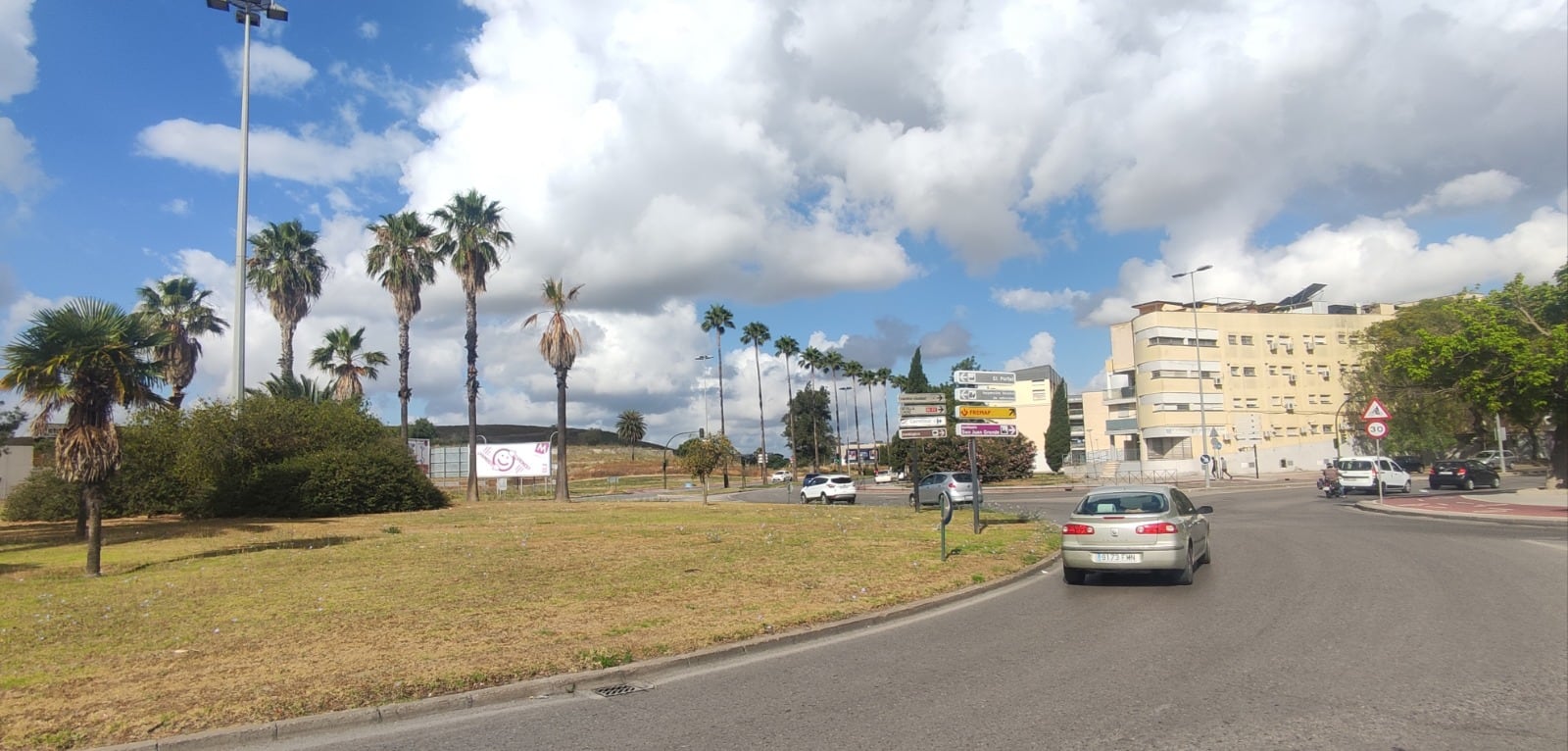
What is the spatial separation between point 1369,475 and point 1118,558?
31.4 meters

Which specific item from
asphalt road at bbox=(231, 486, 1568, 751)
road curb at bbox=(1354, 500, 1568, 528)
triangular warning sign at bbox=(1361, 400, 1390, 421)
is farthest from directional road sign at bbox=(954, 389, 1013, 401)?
triangular warning sign at bbox=(1361, 400, 1390, 421)

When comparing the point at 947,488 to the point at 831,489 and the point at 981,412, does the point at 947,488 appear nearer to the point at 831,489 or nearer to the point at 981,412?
the point at 831,489

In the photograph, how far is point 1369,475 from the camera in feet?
118

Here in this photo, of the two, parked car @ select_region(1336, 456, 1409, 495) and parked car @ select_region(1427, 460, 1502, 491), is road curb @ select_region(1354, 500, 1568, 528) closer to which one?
parked car @ select_region(1336, 456, 1409, 495)

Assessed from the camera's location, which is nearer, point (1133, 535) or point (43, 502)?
point (1133, 535)

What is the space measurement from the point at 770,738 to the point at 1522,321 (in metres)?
36.9

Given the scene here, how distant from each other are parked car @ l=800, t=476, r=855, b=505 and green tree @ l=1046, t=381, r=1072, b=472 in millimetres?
40900

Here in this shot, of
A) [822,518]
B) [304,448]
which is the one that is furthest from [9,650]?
[304,448]

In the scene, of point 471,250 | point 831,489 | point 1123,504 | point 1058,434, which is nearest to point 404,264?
point 471,250

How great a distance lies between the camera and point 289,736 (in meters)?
5.91

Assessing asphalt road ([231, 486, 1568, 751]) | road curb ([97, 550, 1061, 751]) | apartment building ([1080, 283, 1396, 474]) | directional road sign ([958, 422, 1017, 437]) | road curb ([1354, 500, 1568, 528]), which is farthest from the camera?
apartment building ([1080, 283, 1396, 474])

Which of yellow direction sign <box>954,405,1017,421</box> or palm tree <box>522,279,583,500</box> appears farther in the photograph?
palm tree <box>522,279,583,500</box>

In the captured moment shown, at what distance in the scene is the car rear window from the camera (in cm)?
1195

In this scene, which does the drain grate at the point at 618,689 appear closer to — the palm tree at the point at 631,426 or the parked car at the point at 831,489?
the parked car at the point at 831,489
